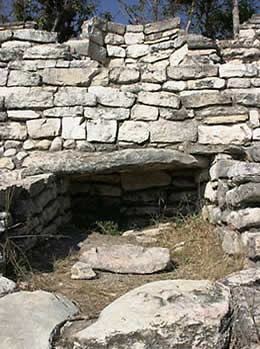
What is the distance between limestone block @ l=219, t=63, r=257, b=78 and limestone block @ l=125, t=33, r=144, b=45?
2.51m

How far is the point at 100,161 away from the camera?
4.45 m

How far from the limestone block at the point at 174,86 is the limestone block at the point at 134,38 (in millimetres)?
2397

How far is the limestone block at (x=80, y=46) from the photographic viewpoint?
5.30 m

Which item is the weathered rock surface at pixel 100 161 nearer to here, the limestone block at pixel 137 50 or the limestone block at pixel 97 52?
the limestone block at pixel 97 52

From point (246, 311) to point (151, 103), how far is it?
2.77 m

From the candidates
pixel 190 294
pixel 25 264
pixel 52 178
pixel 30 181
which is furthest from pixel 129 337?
pixel 52 178

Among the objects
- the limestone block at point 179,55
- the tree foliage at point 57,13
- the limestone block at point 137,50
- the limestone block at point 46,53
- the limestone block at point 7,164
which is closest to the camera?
the limestone block at point 7,164

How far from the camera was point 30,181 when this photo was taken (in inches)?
155

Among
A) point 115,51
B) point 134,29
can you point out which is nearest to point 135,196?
point 115,51

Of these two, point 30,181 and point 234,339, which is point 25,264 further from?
point 234,339

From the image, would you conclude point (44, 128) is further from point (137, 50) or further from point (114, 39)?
point (137, 50)

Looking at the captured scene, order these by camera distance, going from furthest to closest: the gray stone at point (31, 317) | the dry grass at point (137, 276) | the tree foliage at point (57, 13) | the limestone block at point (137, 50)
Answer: the tree foliage at point (57, 13)
the limestone block at point (137, 50)
the dry grass at point (137, 276)
the gray stone at point (31, 317)

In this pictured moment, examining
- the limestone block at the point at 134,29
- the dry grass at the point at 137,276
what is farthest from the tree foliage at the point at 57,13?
the dry grass at the point at 137,276

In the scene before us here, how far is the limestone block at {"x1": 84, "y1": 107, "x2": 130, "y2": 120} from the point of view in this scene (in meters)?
4.59
